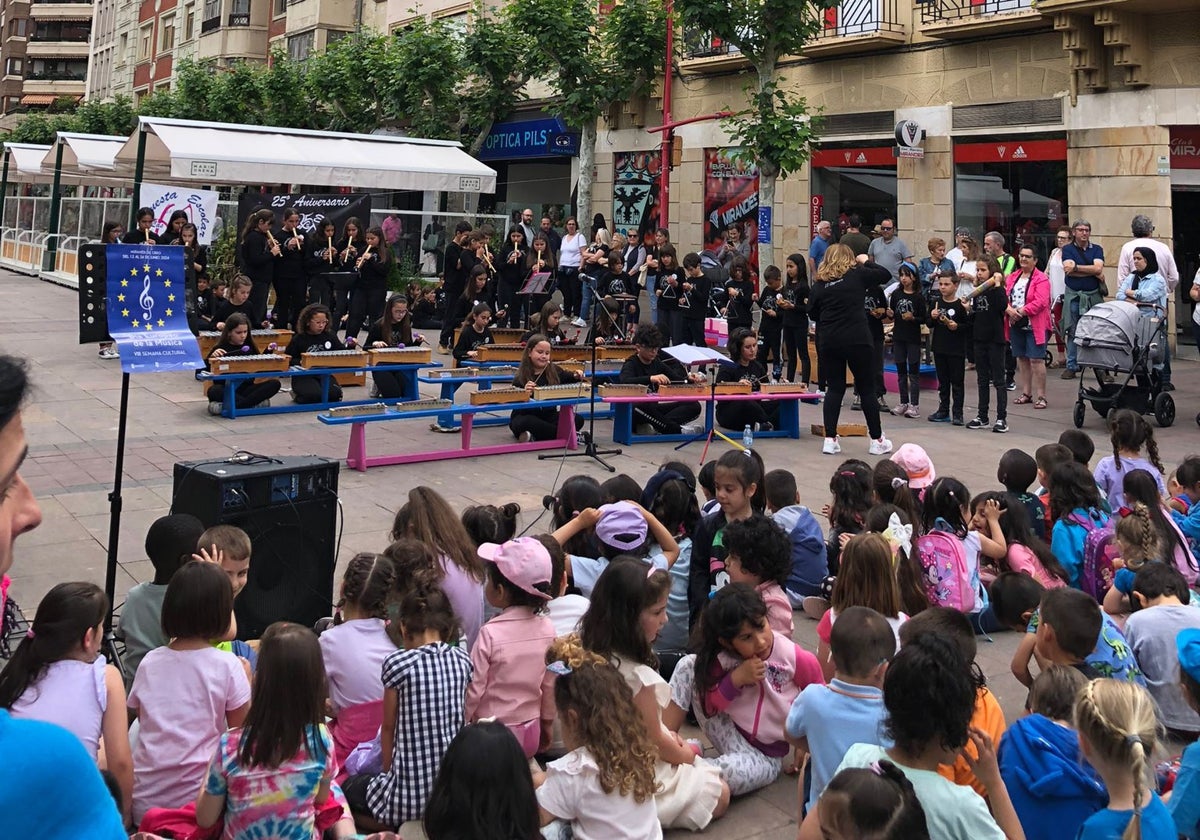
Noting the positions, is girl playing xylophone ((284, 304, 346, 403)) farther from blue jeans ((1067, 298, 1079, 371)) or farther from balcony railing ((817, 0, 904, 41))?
balcony railing ((817, 0, 904, 41))

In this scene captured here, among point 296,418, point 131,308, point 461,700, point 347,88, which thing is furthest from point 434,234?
point 461,700

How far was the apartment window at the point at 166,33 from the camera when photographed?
56128 mm

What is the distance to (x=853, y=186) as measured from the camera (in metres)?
22.6

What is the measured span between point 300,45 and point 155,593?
137ft

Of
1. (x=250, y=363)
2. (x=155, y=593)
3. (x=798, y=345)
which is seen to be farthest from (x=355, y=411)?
(x=798, y=345)

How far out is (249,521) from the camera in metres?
6.10

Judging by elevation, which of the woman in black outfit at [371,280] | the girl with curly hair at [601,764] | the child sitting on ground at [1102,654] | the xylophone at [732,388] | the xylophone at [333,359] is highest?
the woman in black outfit at [371,280]

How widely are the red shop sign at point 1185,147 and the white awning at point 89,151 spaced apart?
19.2m

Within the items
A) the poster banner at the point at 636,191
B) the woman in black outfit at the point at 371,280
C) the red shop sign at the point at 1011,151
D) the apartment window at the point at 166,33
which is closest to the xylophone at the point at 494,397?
the woman in black outfit at the point at 371,280

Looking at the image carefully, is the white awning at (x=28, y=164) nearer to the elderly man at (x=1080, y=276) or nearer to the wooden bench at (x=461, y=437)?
the wooden bench at (x=461, y=437)

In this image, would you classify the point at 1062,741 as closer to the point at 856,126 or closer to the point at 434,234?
the point at 856,126

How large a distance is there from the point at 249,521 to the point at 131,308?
4.73 feet

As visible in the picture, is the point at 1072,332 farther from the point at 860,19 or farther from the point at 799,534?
the point at 799,534

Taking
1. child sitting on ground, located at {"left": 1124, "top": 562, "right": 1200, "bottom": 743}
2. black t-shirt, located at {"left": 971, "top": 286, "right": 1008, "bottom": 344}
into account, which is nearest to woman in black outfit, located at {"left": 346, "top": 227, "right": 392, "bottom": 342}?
black t-shirt, located at {"left": 971, "top": 286, "right": 1008, "bottom": 344}
